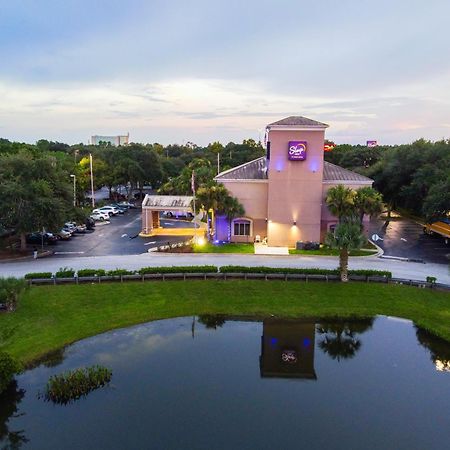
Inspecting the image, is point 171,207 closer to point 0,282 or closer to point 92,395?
point 0,282

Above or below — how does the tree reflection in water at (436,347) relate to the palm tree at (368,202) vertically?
below

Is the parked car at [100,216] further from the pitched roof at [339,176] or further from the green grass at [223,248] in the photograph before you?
the pitched roof at [339,176]

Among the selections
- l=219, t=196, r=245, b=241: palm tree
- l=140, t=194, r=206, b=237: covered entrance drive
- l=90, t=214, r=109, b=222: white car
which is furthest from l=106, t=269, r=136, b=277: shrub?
l=90, t=214, r=109, b=222: white car

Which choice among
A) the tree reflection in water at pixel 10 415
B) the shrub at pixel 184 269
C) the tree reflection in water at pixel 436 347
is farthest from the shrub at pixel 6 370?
the tree reflection in water at pixel 436 347

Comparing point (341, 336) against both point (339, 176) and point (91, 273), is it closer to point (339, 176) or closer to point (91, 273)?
point (91, 273)

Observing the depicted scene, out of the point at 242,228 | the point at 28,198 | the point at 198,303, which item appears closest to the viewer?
the point at 198,303

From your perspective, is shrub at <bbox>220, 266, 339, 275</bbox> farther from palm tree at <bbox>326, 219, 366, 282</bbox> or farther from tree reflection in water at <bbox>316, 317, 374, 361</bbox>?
tree reflection in water at <bbox>316, 317, 374, 361</bbox>

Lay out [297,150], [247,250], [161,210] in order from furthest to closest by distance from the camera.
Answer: [161,210], [297,150], [247,250]

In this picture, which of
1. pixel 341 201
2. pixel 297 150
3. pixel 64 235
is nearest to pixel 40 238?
pixel 64 235
